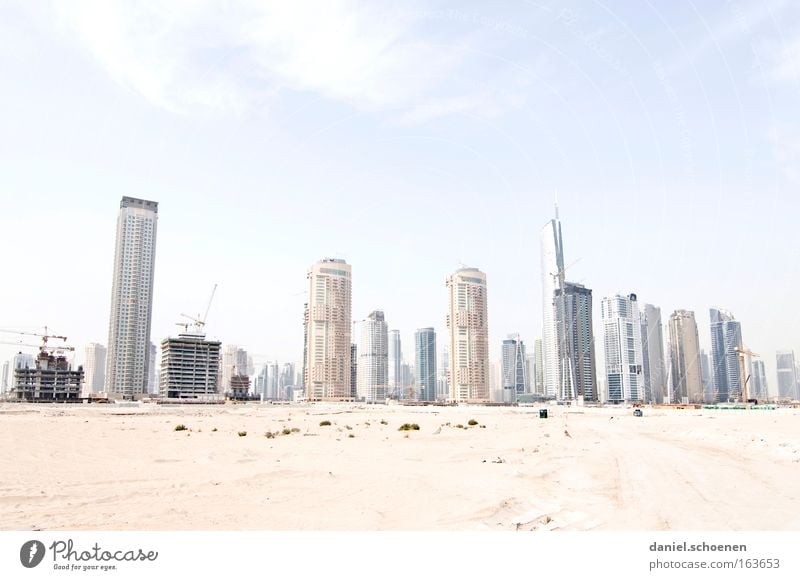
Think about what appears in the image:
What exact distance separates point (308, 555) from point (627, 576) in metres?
4.54

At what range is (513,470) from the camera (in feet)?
64.3

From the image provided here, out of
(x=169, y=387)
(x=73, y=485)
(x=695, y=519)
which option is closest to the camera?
(x=695, y=519)

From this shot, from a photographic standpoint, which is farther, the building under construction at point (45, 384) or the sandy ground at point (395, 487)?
the building under construction at point (45, 384)

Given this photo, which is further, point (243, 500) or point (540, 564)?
point (243, 500)

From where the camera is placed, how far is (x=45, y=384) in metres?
161

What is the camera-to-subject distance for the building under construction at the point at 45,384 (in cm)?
15912

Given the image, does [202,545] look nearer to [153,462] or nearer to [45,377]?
[153,462]

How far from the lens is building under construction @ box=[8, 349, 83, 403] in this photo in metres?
159

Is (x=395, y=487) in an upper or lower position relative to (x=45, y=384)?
lower

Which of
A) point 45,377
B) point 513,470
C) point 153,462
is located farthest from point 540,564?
point 45,377

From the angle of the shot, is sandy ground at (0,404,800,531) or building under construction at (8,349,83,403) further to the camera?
building under construction at (8,349,83,403)

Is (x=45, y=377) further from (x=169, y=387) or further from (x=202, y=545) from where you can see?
(x=202, y=545)

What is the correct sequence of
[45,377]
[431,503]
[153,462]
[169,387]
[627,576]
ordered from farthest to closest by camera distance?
[169,387], [45,377], [153,462], [431,503], [627,576]

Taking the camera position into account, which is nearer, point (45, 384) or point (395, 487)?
point (395, 487)
